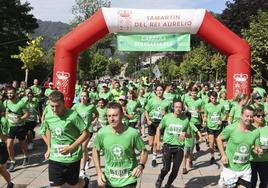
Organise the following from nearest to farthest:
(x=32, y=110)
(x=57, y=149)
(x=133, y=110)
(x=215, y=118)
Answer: (x=57, y=149), (x=215, y=118), (x=32, y=110), (x=133, y=110)

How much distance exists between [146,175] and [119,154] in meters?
4.78

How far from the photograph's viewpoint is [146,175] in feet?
31.8

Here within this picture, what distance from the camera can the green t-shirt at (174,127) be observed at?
316 inches

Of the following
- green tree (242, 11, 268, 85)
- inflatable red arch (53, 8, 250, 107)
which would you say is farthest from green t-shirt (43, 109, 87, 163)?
green tree (242, 11, 268, 85)

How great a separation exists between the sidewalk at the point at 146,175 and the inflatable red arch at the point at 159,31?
2470 millimetres

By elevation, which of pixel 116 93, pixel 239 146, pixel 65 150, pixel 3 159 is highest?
pixel 116 93

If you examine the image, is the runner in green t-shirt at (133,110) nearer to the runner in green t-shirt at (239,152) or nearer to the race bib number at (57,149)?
the race bib number at (57,149)

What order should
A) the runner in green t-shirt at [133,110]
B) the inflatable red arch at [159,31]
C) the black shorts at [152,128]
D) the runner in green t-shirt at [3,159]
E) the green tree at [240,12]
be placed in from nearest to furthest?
the runner in green t-shirt at [3,159]
the black shorts at [152,128]
the runner in green t-shirt at [133,110]
the inflatable red arch at [159,31]
the green tree at [240,12]

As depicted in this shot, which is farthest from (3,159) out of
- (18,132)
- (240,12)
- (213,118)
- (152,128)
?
(240,12)

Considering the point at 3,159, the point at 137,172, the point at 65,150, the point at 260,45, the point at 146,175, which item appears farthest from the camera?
the point at 260,45

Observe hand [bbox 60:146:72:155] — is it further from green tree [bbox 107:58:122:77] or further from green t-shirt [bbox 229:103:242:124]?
green tree [bbox 107:58:122:77]

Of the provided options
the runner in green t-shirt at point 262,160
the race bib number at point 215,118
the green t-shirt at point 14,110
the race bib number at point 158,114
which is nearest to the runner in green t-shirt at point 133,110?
the race bib number at point 158,114

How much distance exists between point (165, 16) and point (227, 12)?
31.1 m

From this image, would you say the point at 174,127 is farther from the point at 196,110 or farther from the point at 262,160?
the point at 196,110
